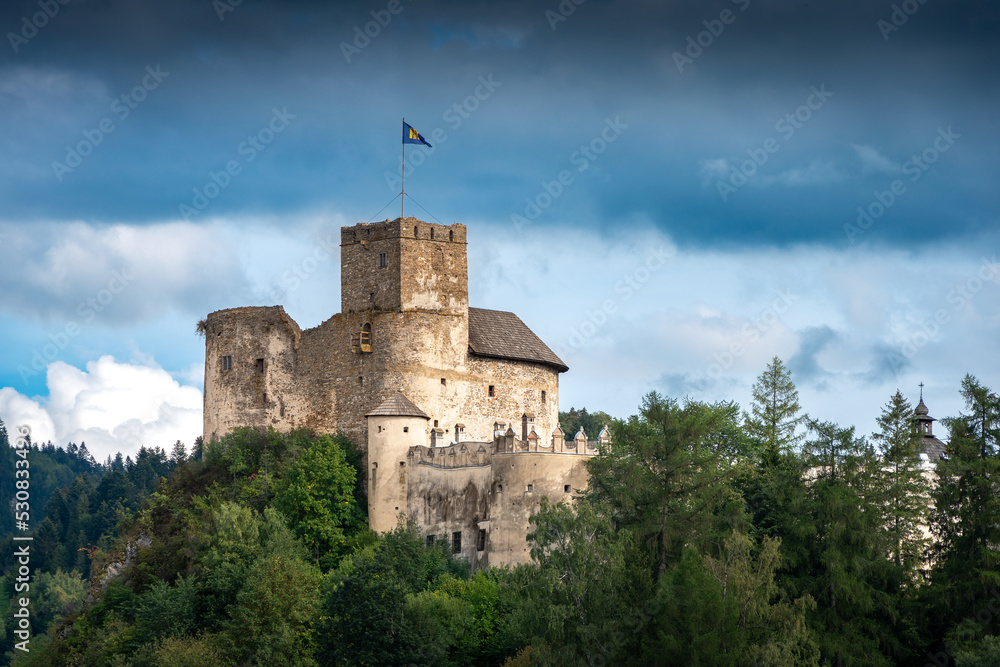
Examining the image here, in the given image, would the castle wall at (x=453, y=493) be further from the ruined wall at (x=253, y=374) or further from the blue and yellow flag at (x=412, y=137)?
the blue and yellow flag at (x=412, y=137)

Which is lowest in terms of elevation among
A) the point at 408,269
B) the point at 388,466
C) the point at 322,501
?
the point at 322,501

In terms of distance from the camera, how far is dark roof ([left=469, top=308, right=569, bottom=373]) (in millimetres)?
77500

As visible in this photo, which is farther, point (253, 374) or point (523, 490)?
point (253, 374)

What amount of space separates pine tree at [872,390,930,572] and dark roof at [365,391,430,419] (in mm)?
23274

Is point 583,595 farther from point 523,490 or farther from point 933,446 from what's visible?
point 933,446

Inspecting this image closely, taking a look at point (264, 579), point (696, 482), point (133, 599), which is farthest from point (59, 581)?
point (696, 482)

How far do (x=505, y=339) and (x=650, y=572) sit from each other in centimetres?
2751

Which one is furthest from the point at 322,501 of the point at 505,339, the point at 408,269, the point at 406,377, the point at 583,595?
the point at 583,595

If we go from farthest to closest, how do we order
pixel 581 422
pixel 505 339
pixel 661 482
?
1. pixel 581 422
2. pixel 505 339
3. pixel 661 482

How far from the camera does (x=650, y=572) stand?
2119 inches

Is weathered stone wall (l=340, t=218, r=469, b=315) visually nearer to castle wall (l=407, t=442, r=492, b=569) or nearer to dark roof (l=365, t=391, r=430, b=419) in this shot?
dark roof (l=365, t=391, r=430, b=419)

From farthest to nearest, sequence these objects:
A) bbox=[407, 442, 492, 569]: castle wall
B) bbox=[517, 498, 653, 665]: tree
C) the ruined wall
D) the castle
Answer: the ruined wall < the castle < bbox=[407, 442, 492, 569]: castle wall < bbox=[517, 498, 653, 665]: tree

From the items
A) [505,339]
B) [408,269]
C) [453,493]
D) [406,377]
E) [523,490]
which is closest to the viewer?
[523,490]

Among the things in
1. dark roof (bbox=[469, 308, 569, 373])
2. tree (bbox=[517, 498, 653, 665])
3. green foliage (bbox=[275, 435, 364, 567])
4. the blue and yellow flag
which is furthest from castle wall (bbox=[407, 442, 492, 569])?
the blue and yellow flag
